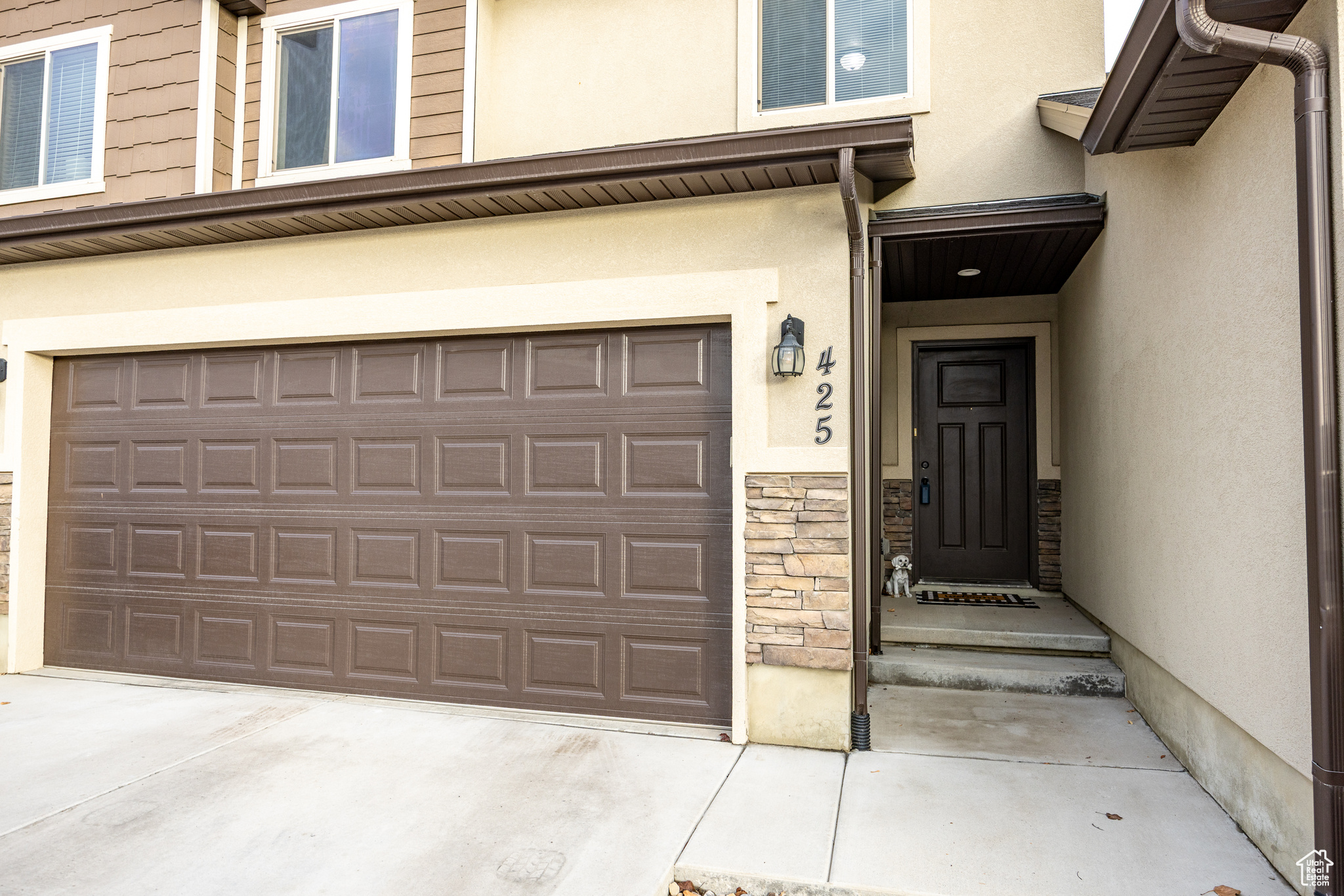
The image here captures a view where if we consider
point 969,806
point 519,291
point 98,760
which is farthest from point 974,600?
point 98,760

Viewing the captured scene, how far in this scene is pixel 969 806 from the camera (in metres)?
3.42

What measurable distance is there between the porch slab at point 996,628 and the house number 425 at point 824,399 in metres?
2.08

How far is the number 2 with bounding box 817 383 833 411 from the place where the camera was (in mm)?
4270

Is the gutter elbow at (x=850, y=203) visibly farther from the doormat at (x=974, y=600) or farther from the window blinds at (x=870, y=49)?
the doormat at (x=974, y=600)

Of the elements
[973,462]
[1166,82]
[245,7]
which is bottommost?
[973,462]

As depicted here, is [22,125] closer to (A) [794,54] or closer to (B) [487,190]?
(B) [487,190]

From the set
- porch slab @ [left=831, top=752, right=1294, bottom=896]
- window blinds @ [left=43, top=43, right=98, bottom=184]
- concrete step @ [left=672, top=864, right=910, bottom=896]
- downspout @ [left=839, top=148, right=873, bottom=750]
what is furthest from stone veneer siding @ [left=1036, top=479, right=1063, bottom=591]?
window blinds @ [left=43, top=43, right=98, bottom=184]

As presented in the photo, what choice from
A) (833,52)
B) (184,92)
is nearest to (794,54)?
(833,52)

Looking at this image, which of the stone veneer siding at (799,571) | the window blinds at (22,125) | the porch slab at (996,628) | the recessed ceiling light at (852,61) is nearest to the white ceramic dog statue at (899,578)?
the porch slab at (996,628)

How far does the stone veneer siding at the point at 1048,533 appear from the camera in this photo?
6883 mm

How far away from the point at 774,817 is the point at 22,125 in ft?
26.4

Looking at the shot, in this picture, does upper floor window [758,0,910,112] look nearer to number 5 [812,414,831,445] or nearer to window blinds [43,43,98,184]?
number 5 [812,414,831,445]

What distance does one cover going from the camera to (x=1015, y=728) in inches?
173

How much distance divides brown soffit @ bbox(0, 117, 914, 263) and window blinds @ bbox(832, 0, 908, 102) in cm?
124
